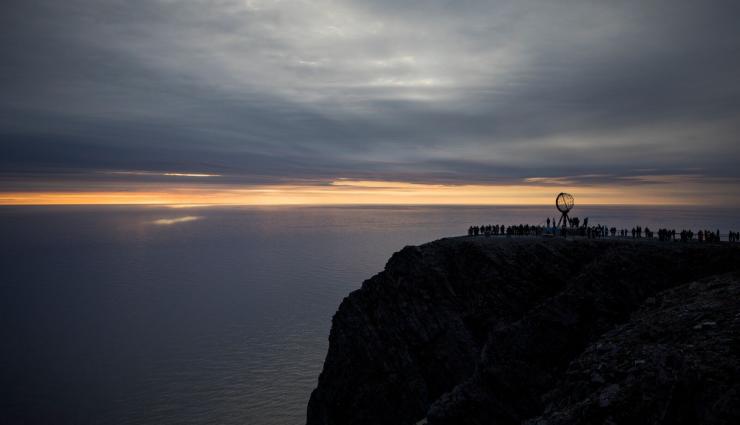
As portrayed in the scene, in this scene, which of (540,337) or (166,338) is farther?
(166,338)

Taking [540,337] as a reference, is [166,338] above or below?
below

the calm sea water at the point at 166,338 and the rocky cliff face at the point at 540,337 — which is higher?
the rocky cliff face at the point at 540,337

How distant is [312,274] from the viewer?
120500 mm

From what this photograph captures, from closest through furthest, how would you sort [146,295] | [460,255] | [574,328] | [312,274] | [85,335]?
1. [574,328]
2. [460,255]
3. [85,335]
4. [146,295]
5. [312,274]

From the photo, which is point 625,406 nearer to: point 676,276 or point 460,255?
point 676,276

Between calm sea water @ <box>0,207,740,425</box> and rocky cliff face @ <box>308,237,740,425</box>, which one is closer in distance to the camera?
rocky cliff face @ <box>308,237,740,425</box>

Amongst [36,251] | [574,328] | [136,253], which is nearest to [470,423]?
[574,328]

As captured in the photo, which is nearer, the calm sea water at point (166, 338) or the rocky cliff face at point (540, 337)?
the rocky cliff face at point (540, 337)

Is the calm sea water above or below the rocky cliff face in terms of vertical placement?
below

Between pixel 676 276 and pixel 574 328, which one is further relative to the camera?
pixel 676 276

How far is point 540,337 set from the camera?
2886 centimetres

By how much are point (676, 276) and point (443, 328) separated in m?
20.5

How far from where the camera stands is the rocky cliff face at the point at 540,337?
16186 mm

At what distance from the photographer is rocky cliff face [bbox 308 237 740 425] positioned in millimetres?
16186
